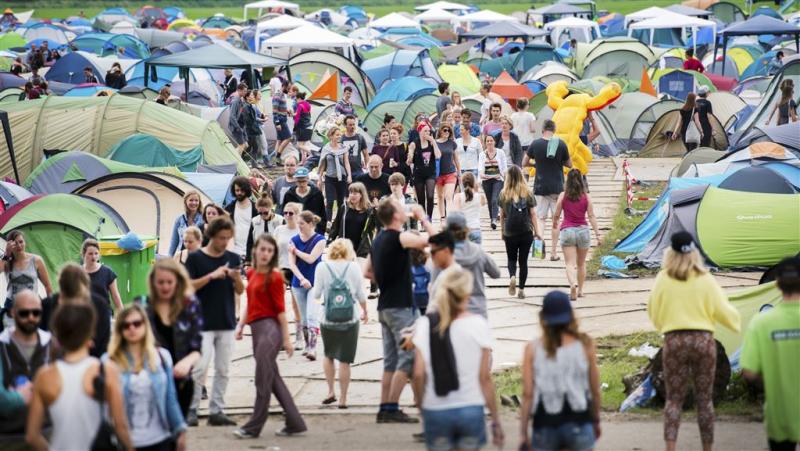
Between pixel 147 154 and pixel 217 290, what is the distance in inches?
525

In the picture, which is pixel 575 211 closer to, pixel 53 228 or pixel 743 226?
pixel 743 226

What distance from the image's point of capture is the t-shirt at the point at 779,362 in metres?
8.02

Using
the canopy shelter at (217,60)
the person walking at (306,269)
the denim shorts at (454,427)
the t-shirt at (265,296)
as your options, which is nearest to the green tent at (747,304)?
the t-shirt at (265,296)

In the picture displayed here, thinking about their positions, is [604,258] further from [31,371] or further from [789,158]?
[31,371]

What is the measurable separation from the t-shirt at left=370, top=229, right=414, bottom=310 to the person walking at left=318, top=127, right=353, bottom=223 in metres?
8.40

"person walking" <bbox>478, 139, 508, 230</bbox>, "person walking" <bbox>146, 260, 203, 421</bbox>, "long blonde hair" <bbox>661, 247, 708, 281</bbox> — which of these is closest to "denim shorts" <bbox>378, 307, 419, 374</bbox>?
"person walking" <bbox>146, 260, 203, 421</bbox>

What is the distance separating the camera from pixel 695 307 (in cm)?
881

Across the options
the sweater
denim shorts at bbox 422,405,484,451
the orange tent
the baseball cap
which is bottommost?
the orange tent

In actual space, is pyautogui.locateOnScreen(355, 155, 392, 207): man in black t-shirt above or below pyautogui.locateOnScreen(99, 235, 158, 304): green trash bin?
above

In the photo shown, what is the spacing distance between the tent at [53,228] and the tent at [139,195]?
5.86ft

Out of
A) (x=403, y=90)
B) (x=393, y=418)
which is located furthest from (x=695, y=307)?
(x=403, y=90)

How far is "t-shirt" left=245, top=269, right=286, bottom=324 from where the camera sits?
1019 cm

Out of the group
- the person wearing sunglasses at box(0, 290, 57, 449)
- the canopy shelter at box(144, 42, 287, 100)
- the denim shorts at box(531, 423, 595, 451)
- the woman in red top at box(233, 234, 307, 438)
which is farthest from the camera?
the canopy shelter at box(144, 42, 287, 100)

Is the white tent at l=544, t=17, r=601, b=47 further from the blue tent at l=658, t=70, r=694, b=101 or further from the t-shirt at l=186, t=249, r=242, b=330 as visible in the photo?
the t-shirt at l=186, t=249, r=242, b=330
